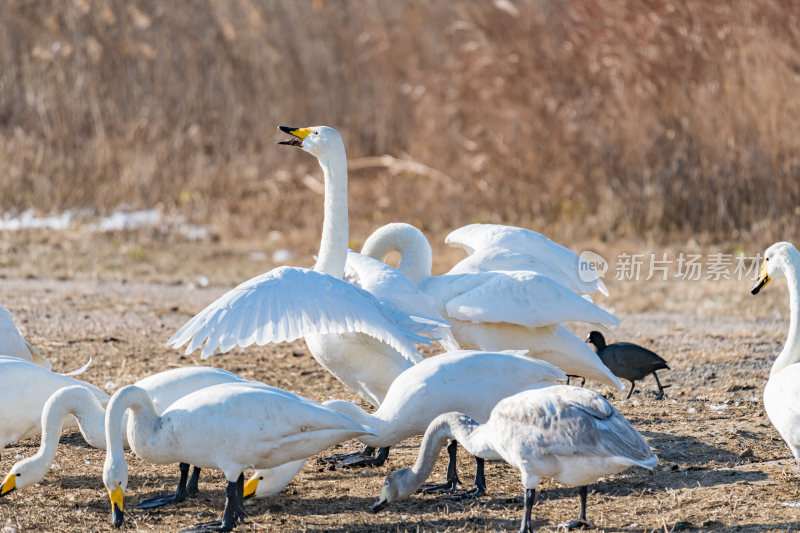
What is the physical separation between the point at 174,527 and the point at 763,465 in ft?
8.96

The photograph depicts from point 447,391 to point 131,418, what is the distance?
4.50 ft

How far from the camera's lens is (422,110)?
14273mm

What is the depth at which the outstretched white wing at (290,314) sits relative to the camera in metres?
4.58

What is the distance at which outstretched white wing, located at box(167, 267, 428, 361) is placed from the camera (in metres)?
4.58

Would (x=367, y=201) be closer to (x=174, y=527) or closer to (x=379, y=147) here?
(x=379, y=147)

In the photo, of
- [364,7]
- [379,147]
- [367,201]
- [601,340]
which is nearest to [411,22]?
[364,7]

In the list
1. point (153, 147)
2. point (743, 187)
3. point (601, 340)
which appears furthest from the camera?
point (153, 147)

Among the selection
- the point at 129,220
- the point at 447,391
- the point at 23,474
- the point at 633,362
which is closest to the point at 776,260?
the point at 633,362

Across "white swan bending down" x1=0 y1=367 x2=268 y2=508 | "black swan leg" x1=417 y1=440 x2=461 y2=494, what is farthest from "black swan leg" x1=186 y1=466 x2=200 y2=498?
"black swan leg" x1=417 y1=440 x2=461 y2=494

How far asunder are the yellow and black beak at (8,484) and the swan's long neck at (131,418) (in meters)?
0.43

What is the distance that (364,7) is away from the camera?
15.6 metres

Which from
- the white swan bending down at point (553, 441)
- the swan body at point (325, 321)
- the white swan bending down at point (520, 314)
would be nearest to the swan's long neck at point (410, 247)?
the white swan bending down at point (520, 314)

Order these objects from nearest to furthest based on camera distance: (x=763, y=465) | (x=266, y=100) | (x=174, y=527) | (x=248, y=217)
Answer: (x=174, y=527), (x=763, y=465), (x=248, y=217), (x=266, y=100)

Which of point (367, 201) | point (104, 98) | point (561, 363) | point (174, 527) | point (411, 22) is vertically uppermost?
point (411, 22)
